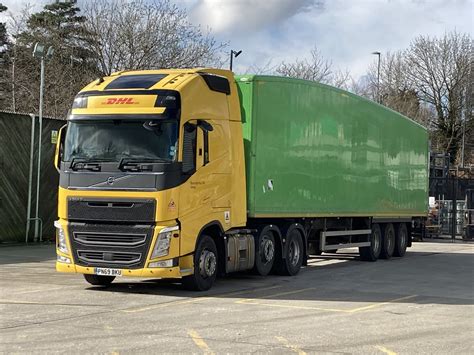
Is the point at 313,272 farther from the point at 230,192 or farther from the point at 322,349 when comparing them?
the point at 322,349

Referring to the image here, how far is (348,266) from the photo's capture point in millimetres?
17969

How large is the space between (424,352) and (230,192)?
566 cm

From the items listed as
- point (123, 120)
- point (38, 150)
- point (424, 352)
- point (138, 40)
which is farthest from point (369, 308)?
point (138, 40)

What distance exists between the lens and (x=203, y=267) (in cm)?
1205

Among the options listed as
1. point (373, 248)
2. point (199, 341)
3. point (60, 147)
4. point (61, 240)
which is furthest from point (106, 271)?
point (373, 248)

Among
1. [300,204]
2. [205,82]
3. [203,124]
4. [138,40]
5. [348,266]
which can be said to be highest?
[138,40]

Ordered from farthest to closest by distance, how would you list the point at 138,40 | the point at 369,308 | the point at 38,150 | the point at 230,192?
the point at 138,40
the point at 38,150
the point at 230,192
the point at 369,308

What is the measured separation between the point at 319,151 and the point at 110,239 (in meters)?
6.06

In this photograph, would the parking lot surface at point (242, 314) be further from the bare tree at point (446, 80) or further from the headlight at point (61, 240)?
the bare tree at point (446, 80)

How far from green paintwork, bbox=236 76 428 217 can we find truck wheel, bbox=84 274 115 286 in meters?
2.99

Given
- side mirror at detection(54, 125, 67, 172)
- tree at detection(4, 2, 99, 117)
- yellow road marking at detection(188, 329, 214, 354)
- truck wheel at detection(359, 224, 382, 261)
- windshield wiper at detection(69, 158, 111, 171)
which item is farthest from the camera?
tree at detection(4, 2, 99, 117)

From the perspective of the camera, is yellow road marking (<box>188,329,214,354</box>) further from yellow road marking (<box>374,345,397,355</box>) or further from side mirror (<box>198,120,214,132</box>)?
side mirror (<box>198,120,214,132</box>)

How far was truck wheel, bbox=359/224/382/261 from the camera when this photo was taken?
63.9 ft

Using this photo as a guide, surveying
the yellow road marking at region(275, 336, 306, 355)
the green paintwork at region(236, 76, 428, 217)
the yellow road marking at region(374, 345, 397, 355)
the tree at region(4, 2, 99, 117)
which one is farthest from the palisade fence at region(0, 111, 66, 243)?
the yellow road marking at region(374, 345, 397, 355)
